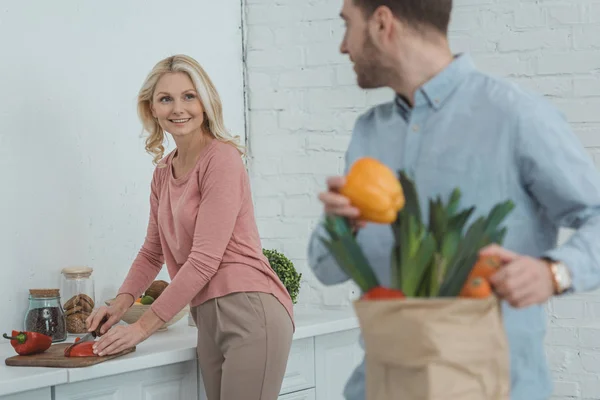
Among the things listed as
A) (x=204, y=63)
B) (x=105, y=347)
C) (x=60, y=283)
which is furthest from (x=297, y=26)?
(x=105, y=347)

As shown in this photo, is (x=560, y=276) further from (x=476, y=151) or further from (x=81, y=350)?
(x=81, y=350)

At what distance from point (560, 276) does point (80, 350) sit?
156cm

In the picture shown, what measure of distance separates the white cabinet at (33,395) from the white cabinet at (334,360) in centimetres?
105

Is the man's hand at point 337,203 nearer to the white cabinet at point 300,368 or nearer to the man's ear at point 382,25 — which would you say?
the man's ear at point 382,25

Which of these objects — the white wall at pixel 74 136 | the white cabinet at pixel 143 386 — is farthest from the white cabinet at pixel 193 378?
the white wall at pixel 74 136

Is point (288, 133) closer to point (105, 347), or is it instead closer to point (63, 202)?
point (63, 202)

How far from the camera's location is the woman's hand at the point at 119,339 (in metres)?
2.37

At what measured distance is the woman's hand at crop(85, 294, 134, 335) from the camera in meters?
2.57

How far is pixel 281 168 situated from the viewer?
144 inches

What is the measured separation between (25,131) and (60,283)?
494 mm

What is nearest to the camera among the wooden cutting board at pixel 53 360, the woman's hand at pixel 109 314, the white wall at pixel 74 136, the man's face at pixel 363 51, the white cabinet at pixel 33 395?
the man's face at pixel 363 51

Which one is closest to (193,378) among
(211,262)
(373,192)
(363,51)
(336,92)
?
(211,262)

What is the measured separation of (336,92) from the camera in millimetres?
3541

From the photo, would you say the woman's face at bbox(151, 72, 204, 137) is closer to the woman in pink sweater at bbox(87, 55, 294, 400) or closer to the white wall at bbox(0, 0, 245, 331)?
the woman in pink sweater at bbox(87, 55, 294, 400)
